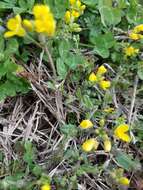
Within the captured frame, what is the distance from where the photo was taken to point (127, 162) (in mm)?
1854

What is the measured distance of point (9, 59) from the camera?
6.32ft

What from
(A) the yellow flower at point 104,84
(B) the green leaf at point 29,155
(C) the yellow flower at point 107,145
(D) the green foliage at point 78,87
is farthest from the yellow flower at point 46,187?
(A) the yellow flower at point 104,84

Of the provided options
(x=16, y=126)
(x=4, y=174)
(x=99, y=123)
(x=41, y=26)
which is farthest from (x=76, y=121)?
(x=41, y=26)

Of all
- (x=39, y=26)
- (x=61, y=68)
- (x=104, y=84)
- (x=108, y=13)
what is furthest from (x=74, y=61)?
(x=39, y=26)

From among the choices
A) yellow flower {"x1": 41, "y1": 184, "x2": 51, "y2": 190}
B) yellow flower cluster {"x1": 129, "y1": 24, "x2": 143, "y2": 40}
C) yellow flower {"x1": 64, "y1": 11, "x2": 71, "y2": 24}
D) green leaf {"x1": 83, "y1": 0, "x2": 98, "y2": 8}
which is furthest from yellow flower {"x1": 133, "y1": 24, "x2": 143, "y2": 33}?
yellow flower {"x1": 41, "y1": 184, "x2": 51, "y2": 190}

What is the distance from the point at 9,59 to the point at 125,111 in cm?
57

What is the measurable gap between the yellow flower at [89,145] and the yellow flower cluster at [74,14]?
20.0 inches

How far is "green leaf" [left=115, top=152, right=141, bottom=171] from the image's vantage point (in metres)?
1.85

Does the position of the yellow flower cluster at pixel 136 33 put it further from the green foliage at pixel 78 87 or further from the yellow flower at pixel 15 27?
the yellow flower at pixel 15 27

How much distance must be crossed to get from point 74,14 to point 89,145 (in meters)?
0.61

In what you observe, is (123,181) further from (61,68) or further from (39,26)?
(39,26)

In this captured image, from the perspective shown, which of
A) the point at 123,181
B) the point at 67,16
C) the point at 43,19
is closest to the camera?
the point at 43,19

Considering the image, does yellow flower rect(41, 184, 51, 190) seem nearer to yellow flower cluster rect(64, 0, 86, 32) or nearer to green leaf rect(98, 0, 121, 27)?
yellow flower cluster rect(64, 0, 86, 32)

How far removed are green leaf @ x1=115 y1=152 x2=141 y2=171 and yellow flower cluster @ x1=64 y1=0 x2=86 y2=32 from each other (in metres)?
0.58
